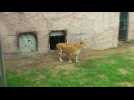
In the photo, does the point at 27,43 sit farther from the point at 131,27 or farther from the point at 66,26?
the point at 131,27

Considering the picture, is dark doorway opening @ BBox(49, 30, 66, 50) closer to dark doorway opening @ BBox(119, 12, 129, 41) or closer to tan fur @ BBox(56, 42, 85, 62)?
tan fur @ BBox(56, 42, 85, 62)

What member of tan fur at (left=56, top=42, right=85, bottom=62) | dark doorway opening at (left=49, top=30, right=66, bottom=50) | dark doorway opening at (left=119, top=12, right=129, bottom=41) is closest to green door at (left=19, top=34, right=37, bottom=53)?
dark doorway opening at (left=49, top=30, right=66, bottom=50)

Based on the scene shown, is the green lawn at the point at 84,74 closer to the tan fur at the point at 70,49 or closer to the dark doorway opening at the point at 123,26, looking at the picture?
the tan fur at the point at 70,49

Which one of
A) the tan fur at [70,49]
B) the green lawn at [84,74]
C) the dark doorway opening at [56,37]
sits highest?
the dark doorway opening at [56,37]

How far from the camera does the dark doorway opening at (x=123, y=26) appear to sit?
6.92 m

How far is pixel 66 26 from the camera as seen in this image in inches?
247

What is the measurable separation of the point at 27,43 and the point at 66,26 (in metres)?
0.86

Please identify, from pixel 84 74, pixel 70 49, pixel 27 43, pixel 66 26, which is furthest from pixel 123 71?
pixel 27 43

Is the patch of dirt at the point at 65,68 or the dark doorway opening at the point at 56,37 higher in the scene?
the dark doorway opening at the point at 56,37

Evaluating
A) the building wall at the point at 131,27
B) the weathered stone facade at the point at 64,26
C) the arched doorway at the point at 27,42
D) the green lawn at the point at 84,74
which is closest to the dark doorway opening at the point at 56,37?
the weathered stone facade at the point at 64,26

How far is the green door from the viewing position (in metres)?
6.22

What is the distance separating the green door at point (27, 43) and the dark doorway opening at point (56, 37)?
1.13ft
